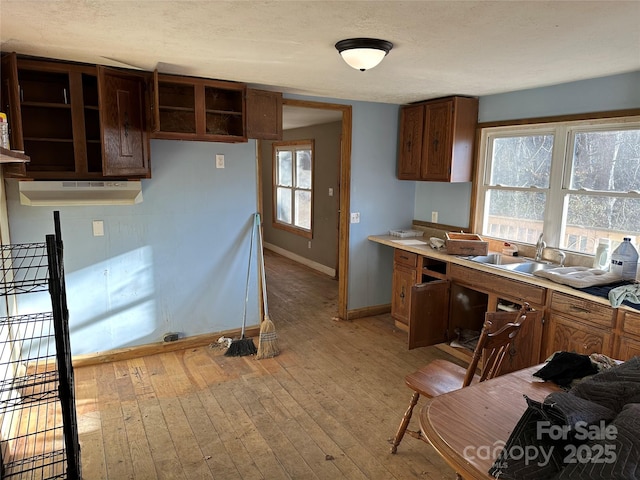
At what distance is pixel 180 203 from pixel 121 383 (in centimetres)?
149

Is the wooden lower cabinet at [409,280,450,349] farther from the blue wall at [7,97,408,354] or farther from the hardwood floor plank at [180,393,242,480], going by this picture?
the hardwood floor plank at [180,393,242,480]

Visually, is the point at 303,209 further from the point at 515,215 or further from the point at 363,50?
the point at 363,50

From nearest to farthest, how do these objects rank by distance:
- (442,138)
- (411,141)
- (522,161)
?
(522,161) → (442,138) → (411,141)

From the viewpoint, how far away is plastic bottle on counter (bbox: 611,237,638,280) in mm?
2768

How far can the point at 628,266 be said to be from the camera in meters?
2.77

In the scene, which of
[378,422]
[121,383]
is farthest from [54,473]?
[378,422]

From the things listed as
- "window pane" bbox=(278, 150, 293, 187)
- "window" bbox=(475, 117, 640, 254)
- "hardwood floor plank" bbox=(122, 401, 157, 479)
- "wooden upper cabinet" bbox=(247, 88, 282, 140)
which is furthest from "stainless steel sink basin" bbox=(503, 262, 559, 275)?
"window pane" bbox=(278, 150, 293, 187)

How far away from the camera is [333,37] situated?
7.19 feet

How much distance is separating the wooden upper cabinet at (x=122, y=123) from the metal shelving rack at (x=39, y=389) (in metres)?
0.79

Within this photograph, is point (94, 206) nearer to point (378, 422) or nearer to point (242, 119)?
point (242, 119)

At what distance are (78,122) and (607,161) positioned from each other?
148 inches

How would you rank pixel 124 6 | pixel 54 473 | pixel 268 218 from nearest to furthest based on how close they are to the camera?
1. pixel 124 6
2. pixel 54 473
3. pixel 268 218

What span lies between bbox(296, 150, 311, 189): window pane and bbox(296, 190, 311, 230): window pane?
0.43ft

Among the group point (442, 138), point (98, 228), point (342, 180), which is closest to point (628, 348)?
point (442, 138)
